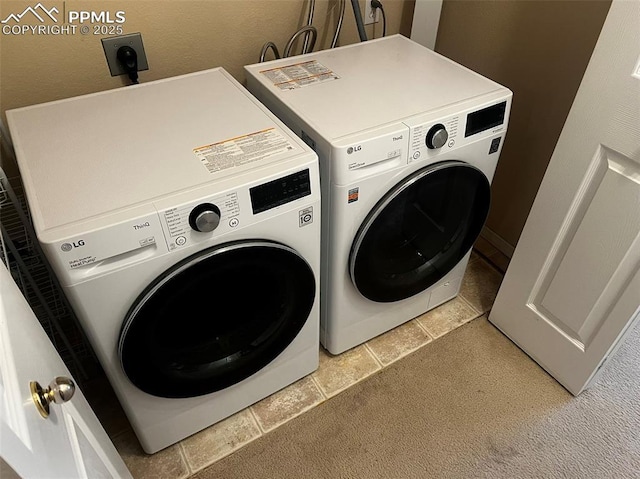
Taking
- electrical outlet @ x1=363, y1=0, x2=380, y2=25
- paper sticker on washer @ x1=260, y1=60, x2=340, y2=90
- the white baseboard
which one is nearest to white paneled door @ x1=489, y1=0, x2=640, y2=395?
the white baseboard

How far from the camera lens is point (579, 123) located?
1.25m

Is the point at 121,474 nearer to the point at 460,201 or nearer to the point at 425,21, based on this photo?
the point at 460,201

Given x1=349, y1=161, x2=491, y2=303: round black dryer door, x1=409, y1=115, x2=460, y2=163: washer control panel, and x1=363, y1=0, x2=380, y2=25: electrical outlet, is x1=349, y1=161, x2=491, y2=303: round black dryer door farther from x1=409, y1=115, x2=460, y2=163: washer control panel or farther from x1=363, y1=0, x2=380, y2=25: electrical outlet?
x1=363, y1=0, x2=380, y2=25: electrical outlet

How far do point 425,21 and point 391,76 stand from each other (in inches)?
21.3

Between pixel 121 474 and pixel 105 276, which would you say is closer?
pixel 105 276

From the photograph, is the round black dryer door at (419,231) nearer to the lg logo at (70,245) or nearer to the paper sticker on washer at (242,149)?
the paper sticker on washer at (242,149)

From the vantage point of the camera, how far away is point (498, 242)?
205cm

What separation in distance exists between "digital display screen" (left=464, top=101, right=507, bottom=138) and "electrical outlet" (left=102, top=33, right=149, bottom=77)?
934 millimetres

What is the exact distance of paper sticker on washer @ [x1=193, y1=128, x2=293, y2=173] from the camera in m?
1.11

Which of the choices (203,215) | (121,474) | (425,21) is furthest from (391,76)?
(121,474)

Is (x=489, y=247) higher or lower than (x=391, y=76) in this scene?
lower

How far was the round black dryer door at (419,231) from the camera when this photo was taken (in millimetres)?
1329

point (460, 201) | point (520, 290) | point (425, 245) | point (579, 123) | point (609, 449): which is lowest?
point (609, 449)

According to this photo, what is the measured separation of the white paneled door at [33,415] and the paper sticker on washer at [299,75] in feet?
2.91
